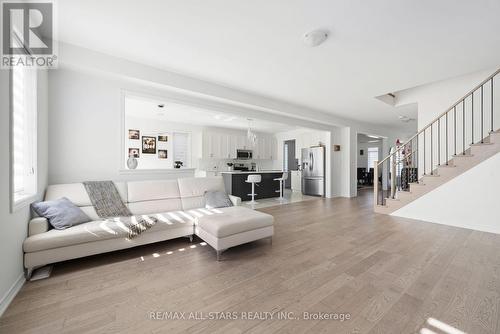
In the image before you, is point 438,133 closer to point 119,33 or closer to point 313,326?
point 313,326

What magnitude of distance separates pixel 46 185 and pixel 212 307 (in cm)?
270

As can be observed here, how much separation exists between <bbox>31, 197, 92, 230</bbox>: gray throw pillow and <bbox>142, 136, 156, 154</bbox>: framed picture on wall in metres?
4.49

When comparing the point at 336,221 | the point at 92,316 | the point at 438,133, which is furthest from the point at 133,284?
the point at 438,133

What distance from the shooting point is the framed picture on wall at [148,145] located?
258 inches

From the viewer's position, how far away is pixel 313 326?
53.9 inches

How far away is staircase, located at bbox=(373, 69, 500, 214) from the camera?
3.42 m

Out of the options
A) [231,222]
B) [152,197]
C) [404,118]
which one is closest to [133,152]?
[152,197]

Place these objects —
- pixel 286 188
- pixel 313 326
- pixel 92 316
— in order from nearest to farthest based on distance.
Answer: pixel 313 326, pixel 92 316, pixel 286 188

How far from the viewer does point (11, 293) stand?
1651 mm

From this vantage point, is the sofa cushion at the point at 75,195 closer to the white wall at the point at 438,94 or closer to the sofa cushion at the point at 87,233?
the sofa cushion at the point at 87,233

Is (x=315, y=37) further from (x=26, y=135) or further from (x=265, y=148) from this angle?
(x=265, y=148)

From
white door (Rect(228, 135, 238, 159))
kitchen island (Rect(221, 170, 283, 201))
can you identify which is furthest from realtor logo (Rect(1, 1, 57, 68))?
white door (Rect(228, 135, 238, 159))

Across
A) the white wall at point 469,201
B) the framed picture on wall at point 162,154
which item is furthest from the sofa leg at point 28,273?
the white wall at point 469,201

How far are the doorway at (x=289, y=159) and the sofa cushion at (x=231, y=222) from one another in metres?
6.10
